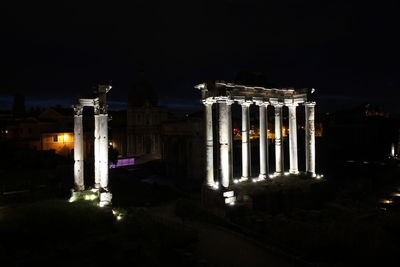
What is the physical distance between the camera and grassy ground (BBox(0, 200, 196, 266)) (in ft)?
40.7

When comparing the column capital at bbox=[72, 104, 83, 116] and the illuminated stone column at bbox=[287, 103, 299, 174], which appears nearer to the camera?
the column capital at bbox=[72, 104, 83, 116]

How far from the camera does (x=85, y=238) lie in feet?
49.1

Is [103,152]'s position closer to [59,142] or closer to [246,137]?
[246,137]

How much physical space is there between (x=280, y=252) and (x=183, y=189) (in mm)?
20661

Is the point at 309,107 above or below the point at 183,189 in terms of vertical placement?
above

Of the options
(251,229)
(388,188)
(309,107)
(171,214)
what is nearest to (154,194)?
(171,214)

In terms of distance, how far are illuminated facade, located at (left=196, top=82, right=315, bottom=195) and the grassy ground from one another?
272 inches

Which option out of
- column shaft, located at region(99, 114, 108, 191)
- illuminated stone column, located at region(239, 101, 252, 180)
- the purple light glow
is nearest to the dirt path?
column shaft, located at region(99, 114, 108, 191)

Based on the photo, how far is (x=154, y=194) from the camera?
29.9 metres

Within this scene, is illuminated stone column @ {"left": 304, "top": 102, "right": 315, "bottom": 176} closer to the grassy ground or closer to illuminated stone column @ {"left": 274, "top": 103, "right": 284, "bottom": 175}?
illuminated stone column @ {"left": 274, "top": 103, "right": 284, "bottom": 175}

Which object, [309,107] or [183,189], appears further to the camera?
[183,189]

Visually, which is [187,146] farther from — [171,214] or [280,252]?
[280,252]

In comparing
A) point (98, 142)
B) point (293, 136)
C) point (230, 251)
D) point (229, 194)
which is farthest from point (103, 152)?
point (293, 136)

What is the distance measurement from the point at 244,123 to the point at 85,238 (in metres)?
15.1
